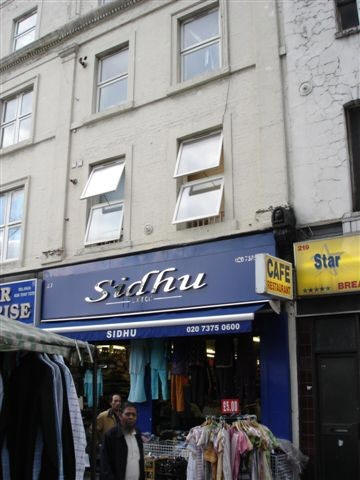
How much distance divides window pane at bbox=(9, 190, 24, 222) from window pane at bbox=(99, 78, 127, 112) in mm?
3294

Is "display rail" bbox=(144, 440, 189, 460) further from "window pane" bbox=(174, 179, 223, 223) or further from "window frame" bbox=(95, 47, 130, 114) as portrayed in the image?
"window frame" bbox=(95, 47, 130, 114)

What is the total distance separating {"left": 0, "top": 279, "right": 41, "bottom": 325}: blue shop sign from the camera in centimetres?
1316

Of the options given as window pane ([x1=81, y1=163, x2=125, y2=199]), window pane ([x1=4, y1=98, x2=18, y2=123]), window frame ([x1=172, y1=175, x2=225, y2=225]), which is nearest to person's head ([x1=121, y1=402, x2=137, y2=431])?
window frame ([x1=172, y1=175, x2=225, y2=225])

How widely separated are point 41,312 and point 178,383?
14.1 feet

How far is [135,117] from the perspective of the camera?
12820mm

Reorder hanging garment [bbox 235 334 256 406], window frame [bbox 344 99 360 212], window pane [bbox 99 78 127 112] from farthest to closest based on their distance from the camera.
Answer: window pane [bbox 99 78 127 112]
hanging garment [bbox 235 334 256 406]
window frame [bbox 344 99 360 212]

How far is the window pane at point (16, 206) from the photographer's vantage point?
14.8 metres

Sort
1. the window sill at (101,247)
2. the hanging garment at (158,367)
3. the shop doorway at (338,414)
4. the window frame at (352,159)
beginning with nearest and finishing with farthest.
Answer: the shop doorway at (338,414), the window frame at (352,159), the hanging garment at (158,367), the window sill at (101,247)

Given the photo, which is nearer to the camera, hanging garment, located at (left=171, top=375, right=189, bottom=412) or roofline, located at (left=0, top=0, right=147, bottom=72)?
hanging garment, located at (left=171, top=375, right=189, bottom=412)

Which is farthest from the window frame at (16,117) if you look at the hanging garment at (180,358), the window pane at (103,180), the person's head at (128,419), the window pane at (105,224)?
the person's head at (128,419)

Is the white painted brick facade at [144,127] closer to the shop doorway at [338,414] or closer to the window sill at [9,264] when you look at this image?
the window sill at [9,264]

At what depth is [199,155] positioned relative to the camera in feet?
37.6

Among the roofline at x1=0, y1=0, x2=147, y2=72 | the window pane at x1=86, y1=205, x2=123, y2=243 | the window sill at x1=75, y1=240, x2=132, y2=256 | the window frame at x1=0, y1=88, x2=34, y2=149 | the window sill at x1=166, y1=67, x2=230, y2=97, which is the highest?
the roofline at x1=0, y1=0, x2=147, y2=72

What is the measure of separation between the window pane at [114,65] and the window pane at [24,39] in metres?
3.45
